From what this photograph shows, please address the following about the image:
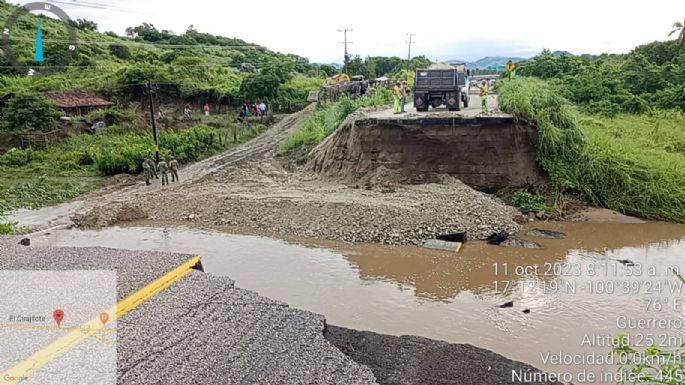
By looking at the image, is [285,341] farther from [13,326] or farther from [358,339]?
[13,326]

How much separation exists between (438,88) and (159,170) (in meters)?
12.2

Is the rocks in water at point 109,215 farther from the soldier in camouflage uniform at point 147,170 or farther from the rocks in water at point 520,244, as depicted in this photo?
the rocks in water at point 520,244

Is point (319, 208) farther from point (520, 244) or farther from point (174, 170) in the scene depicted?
point (174, 170)

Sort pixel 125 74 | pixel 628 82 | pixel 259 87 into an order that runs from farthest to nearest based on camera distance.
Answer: pixel 259 87 < pixel 125 74 < pixel 628 82

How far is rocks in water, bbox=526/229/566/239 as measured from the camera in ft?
51.7

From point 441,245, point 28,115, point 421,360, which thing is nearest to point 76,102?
point 28,115

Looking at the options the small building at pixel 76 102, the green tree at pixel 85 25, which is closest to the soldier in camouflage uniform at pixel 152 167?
the small building at pixel 76 102

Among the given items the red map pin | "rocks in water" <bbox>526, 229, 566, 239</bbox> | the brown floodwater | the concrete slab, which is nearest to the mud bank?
the concrete slab

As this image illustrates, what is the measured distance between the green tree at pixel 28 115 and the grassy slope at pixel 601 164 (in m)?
23.6

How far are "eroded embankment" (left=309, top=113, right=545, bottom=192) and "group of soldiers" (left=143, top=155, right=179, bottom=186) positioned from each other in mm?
7556

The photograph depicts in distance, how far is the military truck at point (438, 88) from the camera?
68.5 feet

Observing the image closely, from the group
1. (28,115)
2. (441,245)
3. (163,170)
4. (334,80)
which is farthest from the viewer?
(334,80)

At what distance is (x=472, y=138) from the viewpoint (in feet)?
61.7

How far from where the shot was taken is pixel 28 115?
91.8ft
